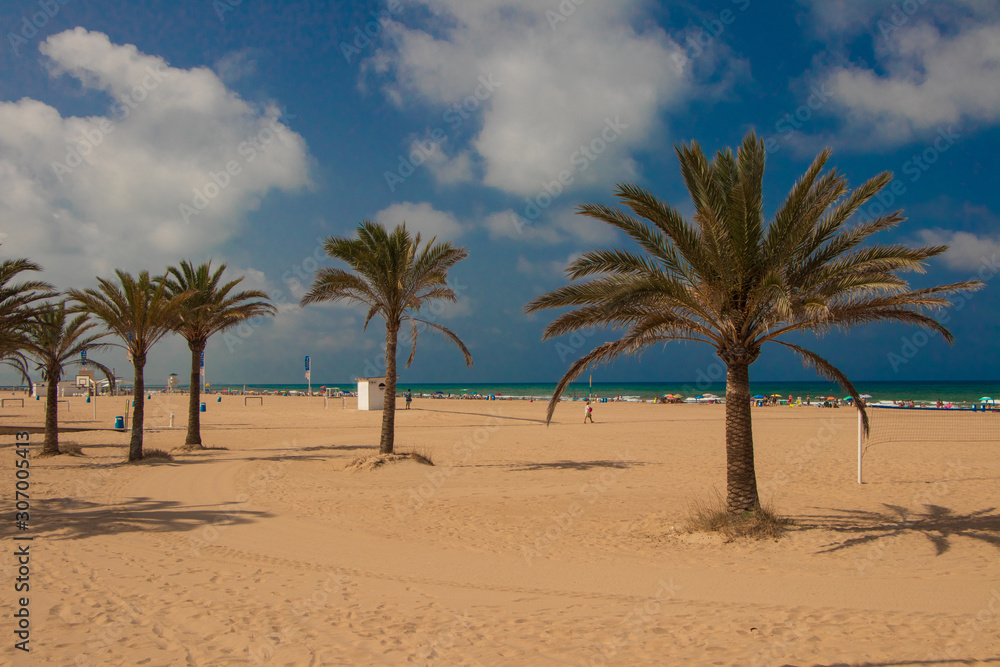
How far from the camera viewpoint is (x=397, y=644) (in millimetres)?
4977

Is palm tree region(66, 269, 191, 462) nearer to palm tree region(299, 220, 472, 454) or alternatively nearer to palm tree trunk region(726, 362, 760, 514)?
palm tree region(299, 220, 472, 454)

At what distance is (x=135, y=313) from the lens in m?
15.9

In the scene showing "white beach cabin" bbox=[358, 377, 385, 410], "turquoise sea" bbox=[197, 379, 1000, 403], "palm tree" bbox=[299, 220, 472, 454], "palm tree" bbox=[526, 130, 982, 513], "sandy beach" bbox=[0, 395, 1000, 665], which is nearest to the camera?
"sandy beach" bbox=[0, 395, 1000, 665]

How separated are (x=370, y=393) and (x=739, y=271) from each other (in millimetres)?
35387

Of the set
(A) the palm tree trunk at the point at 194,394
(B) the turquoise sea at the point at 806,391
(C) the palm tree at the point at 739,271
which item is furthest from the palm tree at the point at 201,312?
(B) the turquoise sea at the point at 806,391

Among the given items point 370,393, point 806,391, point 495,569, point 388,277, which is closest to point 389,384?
point 388,277

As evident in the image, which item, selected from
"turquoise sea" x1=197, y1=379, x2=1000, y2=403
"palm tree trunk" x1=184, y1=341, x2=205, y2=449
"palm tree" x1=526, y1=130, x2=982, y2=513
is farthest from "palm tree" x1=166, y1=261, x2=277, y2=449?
"turquoise sea" x1=197, y1=379, x2=1000, y2=403

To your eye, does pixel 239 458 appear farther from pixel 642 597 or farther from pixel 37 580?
pixel 642 597

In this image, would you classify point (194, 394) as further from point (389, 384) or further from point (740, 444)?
point (740, 444)

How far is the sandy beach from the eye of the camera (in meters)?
4.93

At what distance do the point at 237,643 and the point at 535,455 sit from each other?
14.7m

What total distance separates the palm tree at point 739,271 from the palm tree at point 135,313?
12522 millimetres

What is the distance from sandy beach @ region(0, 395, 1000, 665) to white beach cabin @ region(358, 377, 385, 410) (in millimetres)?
25096

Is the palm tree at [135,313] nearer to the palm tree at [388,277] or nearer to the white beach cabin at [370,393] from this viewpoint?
the palm tree at [388,277]
